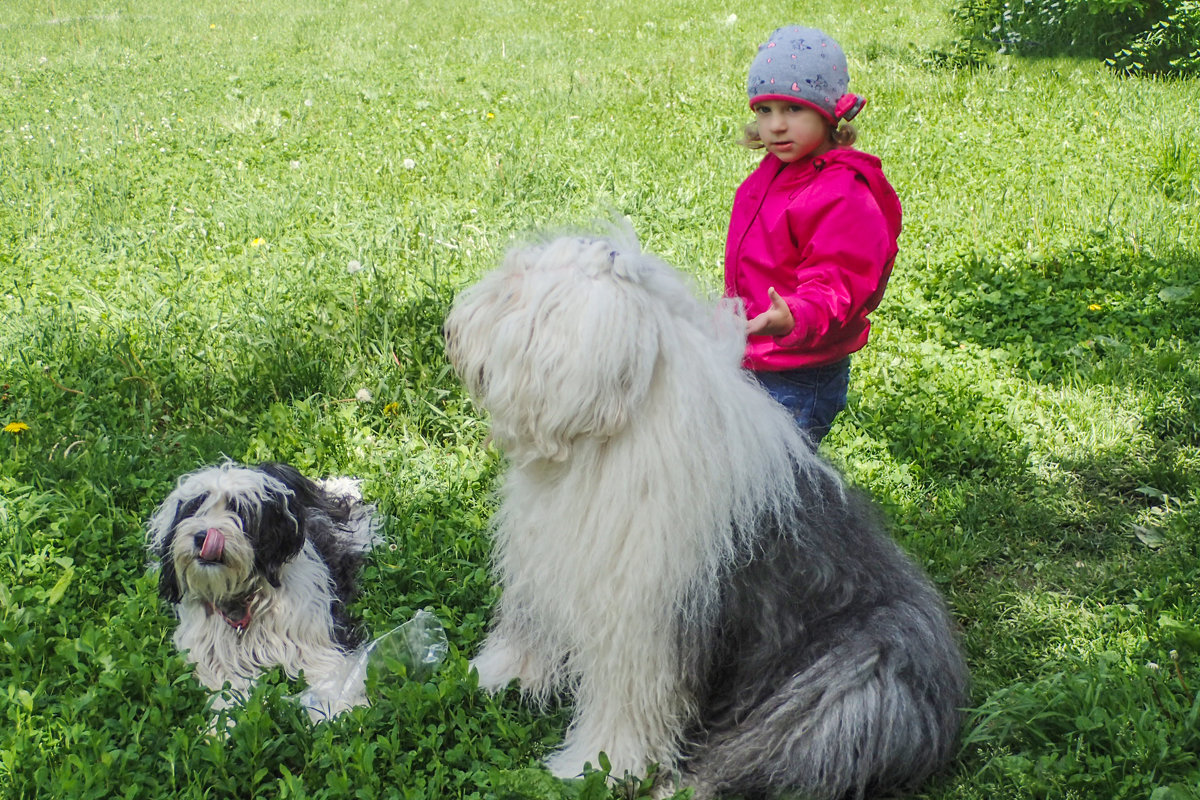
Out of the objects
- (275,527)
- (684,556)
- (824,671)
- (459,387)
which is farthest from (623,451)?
(459,387)

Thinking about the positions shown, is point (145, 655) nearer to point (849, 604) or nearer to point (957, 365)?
point (849, 604)

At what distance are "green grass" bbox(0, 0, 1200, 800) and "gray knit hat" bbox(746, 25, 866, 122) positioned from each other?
90 centimetres

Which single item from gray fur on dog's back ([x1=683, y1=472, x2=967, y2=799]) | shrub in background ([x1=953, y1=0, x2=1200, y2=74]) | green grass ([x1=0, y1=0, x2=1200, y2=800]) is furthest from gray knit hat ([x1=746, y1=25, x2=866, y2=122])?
shrub in background ([x1=953, y1=0, x2=1200, y2=74])

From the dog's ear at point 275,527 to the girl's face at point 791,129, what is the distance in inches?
70.0

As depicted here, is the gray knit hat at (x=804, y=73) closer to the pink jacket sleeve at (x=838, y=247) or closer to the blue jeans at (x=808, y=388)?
the pink jacket sleeve at (x=838, y=247)

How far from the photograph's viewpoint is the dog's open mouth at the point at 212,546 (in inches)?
113

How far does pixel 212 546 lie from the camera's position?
9.41 ft

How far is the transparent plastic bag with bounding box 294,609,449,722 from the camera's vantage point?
116 inches

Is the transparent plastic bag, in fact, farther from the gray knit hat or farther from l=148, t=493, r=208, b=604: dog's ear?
the gray knit hat

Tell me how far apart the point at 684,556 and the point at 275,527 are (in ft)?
4.47

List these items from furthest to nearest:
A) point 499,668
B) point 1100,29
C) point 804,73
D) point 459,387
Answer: point 1100,29, point 459,387, point 499,668, point 804,73

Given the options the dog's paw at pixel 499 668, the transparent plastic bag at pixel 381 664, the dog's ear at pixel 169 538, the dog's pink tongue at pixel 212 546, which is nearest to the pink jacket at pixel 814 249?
the dog's paw at pixel 499 668

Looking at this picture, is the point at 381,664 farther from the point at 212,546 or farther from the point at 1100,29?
the point at 1100,29

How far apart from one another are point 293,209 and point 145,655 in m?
3.97
